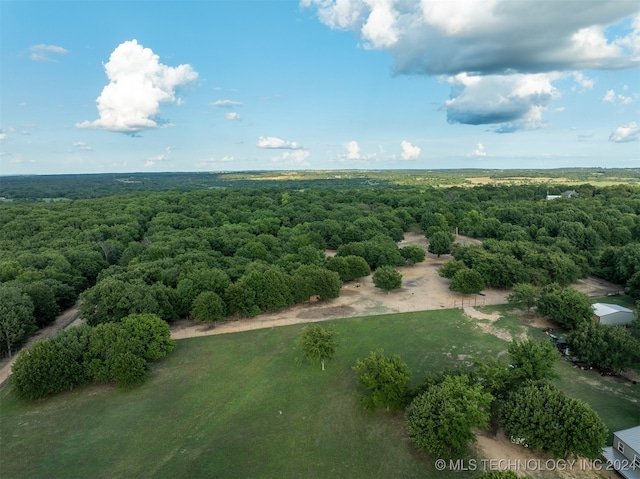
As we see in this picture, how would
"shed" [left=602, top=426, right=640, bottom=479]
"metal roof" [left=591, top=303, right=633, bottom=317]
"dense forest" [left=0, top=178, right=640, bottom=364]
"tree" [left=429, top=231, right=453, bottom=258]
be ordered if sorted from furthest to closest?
1. "tree" [left=429, top=231, right=453, bottom=258]
2. "dense forest" [left=0, top=178, right=640, bottom=364]
3. "metal roof" [left=591, top=303, right=633, bottom=317]
4. "shed" [left=602, top=426, right=640, bottom=479]

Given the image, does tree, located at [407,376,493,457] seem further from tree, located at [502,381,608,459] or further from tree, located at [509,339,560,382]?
tree, located at [509,339,560,382]

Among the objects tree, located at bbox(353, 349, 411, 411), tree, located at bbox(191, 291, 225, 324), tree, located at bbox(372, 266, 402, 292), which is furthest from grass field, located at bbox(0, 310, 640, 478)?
tree, located at bbox(372, 266, 402, 292)

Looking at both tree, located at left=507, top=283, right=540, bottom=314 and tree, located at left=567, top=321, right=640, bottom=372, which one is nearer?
tree, located at left=567, top=321, right=640, bottom=372

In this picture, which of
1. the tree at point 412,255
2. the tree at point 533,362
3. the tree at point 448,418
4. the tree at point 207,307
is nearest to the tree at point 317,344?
the tree at point 448,418

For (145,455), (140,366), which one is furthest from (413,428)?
(140,366)

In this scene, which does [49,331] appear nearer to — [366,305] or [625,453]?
[366,305]

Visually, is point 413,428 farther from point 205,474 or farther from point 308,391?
point 205,474

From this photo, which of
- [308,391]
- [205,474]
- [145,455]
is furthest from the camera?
[308,391]

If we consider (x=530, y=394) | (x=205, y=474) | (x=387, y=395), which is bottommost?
(x=205, y=474)
